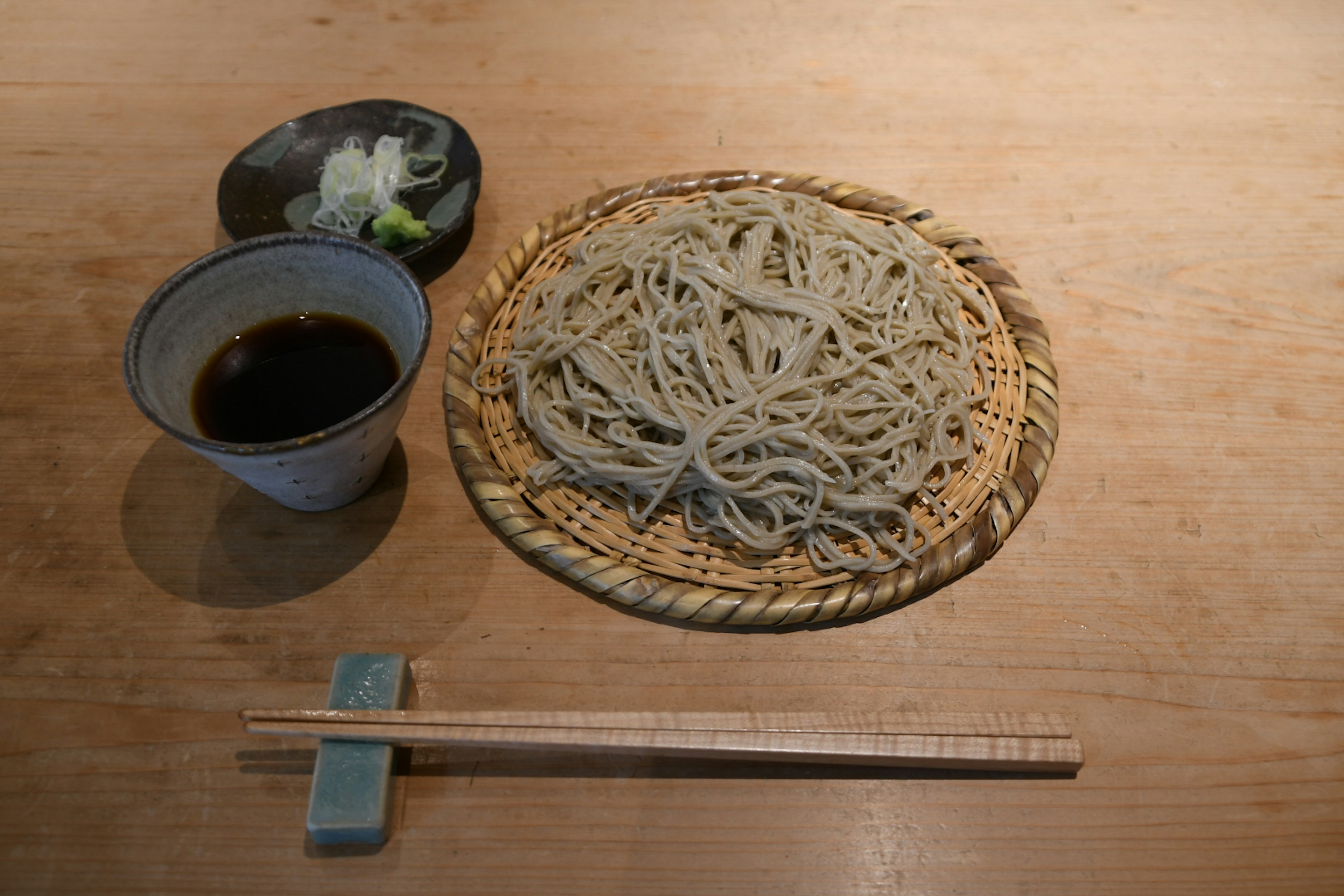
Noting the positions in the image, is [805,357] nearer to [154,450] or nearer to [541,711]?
[541,711]

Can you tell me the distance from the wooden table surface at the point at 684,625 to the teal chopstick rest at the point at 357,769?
0.25 ft

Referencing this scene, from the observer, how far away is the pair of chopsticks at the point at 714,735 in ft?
4.26

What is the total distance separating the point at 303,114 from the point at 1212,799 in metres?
2.89

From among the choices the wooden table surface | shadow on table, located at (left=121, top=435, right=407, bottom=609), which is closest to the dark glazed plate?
the wooden table surface

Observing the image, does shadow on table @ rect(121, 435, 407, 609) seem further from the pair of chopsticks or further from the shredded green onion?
the shredded green onion

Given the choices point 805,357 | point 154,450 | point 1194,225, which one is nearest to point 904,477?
point 805,357

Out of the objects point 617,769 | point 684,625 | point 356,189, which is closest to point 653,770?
point 617,769

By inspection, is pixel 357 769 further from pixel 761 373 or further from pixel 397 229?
pixel 397 229

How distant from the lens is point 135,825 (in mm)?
1318

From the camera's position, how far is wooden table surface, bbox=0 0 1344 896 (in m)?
1.33

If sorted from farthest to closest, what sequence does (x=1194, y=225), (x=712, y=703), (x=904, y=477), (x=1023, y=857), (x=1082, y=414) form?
(x=1194, y=225), (x=1082, y=414), (x=904, y=477), (x=712, y=703), (x=1023, y=857)

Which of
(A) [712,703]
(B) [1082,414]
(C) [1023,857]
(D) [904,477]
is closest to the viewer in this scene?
(C) [1023,857]

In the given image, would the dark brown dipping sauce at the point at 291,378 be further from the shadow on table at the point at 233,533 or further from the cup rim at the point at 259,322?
the shadow on table at the point at 233,533

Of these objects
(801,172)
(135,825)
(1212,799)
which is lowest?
(135,825)
